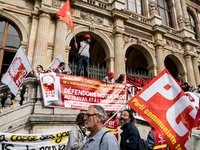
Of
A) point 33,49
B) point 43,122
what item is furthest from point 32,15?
point 43,122

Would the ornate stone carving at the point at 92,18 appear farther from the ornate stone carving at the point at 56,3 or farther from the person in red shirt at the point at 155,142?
the person in red shirt at the point at 155,142

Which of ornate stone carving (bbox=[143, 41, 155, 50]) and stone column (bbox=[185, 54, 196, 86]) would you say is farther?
stone column (bbox=[185, 54, 196, 86])

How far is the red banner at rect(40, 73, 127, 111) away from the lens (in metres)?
4.92

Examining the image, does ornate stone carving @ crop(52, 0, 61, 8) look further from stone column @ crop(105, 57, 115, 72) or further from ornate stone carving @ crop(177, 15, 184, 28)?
ornate stone carving @ crop(177, 15, 184, 28)

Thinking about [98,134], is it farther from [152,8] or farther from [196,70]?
[196,70]

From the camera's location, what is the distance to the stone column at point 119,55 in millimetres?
10914

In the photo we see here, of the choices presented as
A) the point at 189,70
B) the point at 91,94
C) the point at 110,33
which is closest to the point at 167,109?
the point at 91,94

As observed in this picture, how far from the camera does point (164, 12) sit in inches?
666

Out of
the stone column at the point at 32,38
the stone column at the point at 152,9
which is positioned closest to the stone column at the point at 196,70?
the stone column at the point at 152,9

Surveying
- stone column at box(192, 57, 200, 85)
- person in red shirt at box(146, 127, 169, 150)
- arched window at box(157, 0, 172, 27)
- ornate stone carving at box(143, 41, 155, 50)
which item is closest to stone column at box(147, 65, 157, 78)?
ornate stone carving at box(143, 41, 155, 50)

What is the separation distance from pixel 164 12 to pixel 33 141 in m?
16.7

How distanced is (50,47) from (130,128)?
7.80 meters

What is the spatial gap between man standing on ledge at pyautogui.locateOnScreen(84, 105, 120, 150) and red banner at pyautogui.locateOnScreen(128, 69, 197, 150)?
3.60 ft

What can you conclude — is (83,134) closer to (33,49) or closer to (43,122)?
(43,122)
